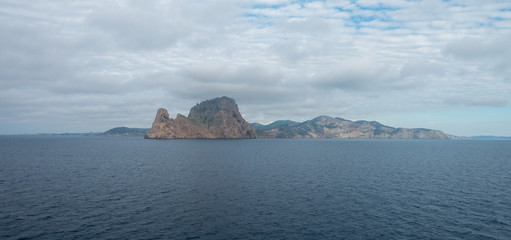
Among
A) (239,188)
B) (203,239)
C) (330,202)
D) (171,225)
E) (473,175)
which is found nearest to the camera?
(203,239)

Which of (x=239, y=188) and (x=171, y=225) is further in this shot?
(x=239, y=188)

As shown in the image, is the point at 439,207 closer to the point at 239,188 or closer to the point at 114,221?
the point at 239,188

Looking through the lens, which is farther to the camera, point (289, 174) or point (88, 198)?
point (289, 174)

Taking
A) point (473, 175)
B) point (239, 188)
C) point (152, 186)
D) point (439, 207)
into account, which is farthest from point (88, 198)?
point (473, 175)

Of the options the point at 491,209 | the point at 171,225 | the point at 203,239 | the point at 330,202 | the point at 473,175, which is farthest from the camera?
the point at 473,175

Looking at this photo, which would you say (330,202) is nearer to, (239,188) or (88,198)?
(239,188)

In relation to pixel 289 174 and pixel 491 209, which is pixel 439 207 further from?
pixel 289 174

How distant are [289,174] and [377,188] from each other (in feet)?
90.2

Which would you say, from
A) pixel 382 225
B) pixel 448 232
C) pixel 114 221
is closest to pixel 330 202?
pixel 382 225

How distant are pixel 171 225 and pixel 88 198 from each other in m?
24.8

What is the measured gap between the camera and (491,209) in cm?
4894

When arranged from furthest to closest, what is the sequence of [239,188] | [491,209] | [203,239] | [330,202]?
[239,188] → [330,202] → [491,209] → [203,239]

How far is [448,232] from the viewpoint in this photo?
127ft

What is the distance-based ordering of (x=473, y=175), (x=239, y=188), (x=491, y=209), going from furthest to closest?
1. (x=473, y=175)
2. (x=239, y=188)
3. (x=491, y=209)
